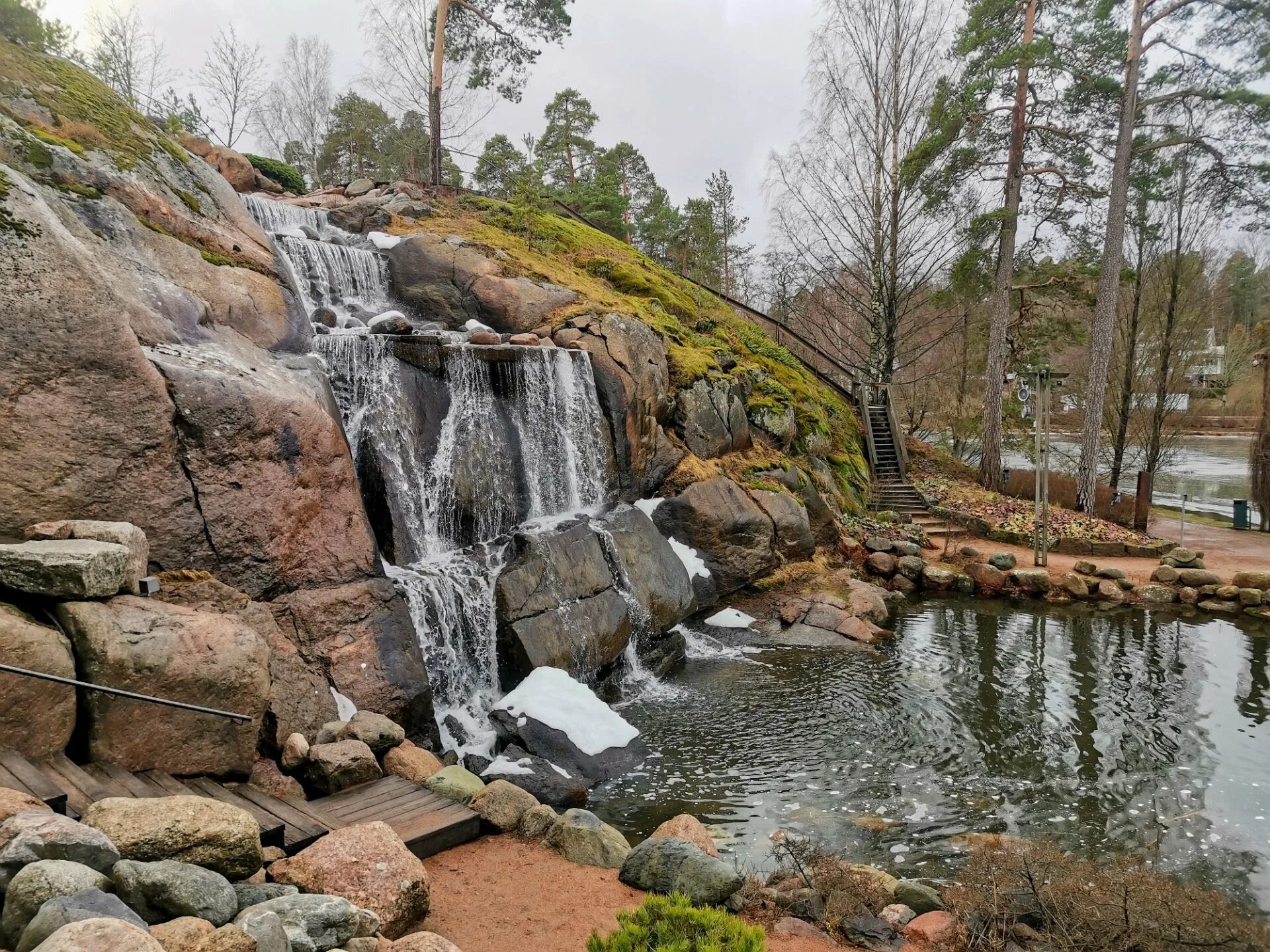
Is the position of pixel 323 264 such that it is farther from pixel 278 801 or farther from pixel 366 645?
pixel 278 801

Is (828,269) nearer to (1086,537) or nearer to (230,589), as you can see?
(1086,537)

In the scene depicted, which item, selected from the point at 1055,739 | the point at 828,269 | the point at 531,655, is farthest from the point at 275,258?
the point at 828,269

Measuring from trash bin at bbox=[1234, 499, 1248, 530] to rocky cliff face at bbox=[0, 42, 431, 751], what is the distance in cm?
2064

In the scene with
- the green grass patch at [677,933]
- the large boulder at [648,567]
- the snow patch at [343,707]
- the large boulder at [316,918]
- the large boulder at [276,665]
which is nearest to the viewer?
the green grass patch at [677,933]

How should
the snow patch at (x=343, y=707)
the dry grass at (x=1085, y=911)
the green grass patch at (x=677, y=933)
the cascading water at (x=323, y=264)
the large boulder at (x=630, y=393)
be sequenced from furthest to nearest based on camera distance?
1. the large boulder at (x=630, y=393)
2. the cascading water at (x=323, y=264)
3. the snow patch at (x=343, y=707)
4. the dry grass at (x=1085, y=911)
5. the green grass patch at (x=677, y=933)

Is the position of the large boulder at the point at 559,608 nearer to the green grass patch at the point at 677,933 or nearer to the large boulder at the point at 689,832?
the large boulder at the point at 689,832

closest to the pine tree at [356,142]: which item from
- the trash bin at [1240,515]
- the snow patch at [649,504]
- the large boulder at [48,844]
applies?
the snow patch at [649,504]

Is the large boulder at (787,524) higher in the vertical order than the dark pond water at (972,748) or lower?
higher

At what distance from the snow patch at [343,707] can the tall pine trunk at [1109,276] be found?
1652cm

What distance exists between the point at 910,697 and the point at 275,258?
984 centimetres

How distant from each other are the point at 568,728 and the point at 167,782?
351cm

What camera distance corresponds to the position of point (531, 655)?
775 cm

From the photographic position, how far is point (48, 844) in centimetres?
262

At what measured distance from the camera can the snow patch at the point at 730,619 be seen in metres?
10.8
